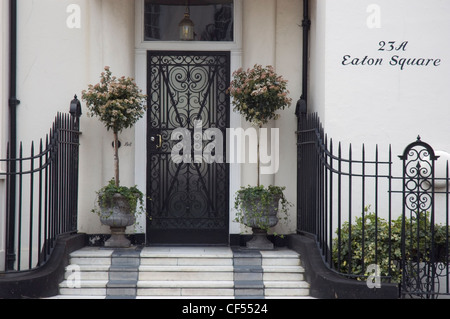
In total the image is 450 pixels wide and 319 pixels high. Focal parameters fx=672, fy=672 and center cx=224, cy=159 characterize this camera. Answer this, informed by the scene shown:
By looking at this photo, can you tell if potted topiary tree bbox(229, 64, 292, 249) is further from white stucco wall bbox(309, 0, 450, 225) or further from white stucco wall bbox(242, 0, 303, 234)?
white stucco wall bbox(309, 0, 450, 225)

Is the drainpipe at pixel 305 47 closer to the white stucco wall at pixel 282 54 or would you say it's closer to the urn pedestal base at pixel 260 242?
the white stucco wall at pixel 282 54

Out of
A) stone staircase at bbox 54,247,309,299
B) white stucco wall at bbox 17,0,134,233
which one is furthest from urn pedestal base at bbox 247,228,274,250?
white stucco wall at bbox 17,0,134,233

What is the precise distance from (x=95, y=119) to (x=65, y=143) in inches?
39.3

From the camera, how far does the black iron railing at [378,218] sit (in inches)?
281

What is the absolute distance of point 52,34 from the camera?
A: 9.20 m

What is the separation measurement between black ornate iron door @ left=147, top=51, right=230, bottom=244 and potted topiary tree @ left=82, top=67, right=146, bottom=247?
65 centimetres

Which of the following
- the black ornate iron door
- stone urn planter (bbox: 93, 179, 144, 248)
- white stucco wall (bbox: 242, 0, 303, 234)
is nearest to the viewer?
stone urn planter (bbox: 93, 179, 144, 248)

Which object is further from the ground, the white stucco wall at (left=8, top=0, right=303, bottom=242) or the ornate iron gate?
the white stucco wall at (left=8, top=0, right=303, bottom=242)

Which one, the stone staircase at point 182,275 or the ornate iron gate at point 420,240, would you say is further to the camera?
the stone staircase at point 182,275

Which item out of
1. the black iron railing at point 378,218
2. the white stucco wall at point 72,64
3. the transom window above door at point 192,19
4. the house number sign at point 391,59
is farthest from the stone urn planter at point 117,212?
the house number sign at point 391,59

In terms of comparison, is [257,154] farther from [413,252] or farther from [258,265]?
[413,252]

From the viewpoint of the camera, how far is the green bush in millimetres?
7156

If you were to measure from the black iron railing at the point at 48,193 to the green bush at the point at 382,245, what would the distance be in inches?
129
